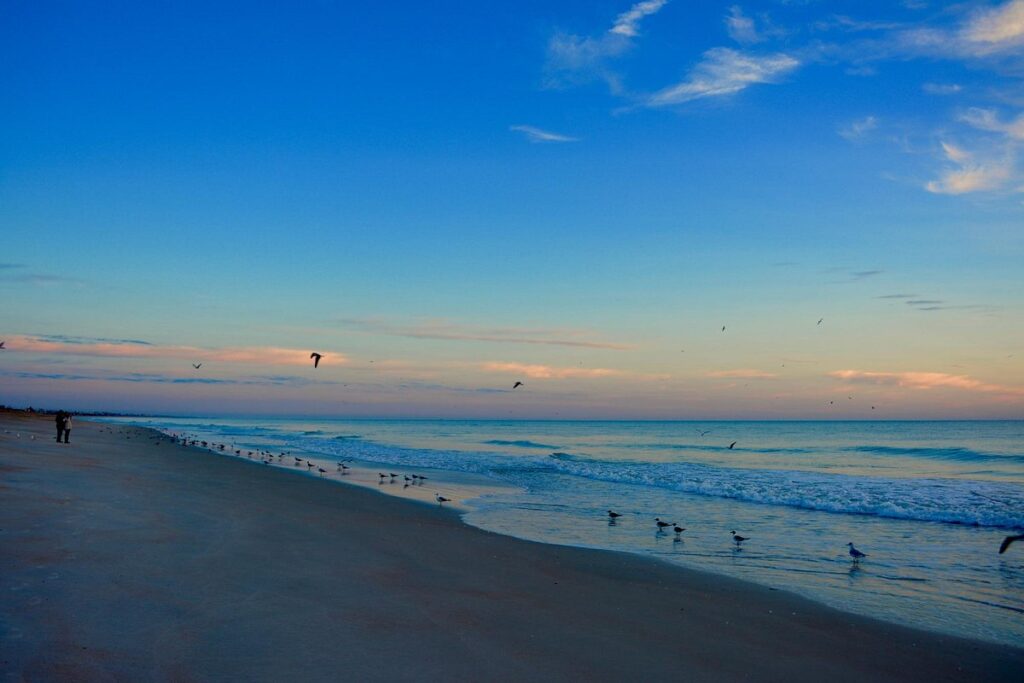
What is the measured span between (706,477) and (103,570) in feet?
90.0

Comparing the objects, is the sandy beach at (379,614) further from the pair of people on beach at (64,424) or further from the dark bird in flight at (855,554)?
the pair of people on beach at (64,424)

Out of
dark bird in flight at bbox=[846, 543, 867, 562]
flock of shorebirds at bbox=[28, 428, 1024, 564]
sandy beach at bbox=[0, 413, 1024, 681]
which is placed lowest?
flock of shorebirds at bbox=[28, 428, 1024, 564]

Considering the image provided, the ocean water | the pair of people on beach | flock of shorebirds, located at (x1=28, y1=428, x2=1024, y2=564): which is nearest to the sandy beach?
the ocean water

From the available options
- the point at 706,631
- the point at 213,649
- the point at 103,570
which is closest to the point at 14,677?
the point at 213,649

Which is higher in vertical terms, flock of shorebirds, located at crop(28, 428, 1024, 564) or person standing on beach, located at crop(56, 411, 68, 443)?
person standing on beach, located at crop(56, 411, 68, 443)

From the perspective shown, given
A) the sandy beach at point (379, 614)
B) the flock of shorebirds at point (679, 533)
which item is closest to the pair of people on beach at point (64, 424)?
the sandy beach at point (379, 614)

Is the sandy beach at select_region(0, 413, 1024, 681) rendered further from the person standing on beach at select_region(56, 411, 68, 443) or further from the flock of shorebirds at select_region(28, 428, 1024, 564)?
the person standing on beach at select_region(56, 411, 68, 443)

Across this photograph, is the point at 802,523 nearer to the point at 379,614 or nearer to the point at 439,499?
the point at 439,499

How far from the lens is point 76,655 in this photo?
5.77 metres

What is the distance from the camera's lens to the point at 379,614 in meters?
7.72

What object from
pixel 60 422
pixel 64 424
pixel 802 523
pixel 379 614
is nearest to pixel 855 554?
pixel 802 523

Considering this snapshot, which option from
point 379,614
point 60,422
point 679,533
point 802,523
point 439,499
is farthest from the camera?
point 60,422

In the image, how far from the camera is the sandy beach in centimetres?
616

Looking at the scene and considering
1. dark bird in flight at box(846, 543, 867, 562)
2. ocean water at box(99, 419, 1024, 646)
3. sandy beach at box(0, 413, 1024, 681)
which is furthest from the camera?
dark bird in flight at box(846, 543, 867, 562)
